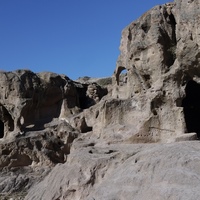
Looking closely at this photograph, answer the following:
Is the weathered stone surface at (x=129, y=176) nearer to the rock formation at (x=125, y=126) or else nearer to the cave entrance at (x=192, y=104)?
the rock formation at (x=125, y=126)

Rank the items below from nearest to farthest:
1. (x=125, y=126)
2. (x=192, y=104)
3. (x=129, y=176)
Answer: (x=129, y=176) → (x=125, y=126) → (x=192, y=104)

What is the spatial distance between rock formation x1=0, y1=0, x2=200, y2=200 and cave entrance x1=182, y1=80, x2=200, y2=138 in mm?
42

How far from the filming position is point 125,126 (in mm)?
13289

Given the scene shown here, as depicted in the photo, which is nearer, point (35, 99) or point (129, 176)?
point (129, 176)

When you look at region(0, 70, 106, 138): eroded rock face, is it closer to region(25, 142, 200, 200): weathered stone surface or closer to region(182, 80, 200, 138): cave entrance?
region(182, 80, 200, 138): cave entrance

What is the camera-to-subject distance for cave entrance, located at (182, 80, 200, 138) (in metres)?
15.4

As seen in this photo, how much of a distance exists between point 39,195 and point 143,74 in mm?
7298

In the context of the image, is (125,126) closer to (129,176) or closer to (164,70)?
(164,70)

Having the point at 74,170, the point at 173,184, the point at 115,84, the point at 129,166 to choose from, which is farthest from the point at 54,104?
the point at 173,184

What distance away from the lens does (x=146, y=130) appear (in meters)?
12.5

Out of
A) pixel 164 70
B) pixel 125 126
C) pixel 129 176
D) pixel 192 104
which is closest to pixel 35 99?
pixel 192 104

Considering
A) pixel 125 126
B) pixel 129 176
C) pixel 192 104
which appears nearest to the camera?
pixel 129 176

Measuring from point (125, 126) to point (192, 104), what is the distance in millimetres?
4059

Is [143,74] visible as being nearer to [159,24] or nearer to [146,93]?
[146,93]
